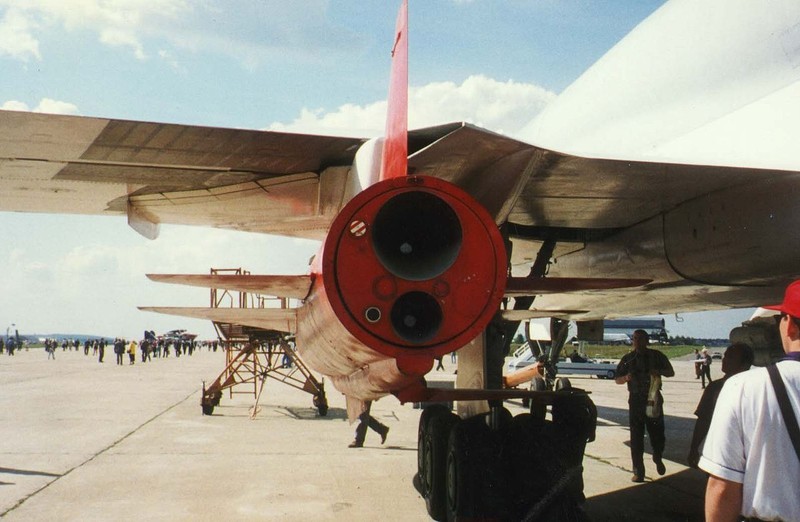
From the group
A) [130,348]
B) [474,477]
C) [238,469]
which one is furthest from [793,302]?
[130,348]

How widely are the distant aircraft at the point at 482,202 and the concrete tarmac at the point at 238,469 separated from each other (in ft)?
4.53

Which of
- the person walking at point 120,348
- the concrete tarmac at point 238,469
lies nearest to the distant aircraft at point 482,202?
the concrete tarmac at point 238,469

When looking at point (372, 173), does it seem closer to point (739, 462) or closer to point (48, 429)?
point (739, 462)

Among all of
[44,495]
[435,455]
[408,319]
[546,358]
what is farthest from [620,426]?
[408,319]

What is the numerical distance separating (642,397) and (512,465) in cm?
309

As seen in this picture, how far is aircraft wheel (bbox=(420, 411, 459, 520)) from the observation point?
489 cm

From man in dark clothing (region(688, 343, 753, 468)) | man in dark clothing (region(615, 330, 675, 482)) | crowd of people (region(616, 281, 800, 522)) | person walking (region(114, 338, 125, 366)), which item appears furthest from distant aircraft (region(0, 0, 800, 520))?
person walking (region(114, 338, 125, 366))

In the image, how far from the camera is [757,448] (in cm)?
203

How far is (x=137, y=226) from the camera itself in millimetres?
5781

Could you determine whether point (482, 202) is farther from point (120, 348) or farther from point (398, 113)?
point (120, 348)

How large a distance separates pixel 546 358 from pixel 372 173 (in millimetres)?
5979

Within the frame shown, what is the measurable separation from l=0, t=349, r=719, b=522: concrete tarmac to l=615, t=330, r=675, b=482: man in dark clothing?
282 millimetres

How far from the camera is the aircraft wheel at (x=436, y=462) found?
4.89 metres

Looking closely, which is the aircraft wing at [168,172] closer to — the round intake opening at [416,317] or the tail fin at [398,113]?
the tail fin at [398,113]
